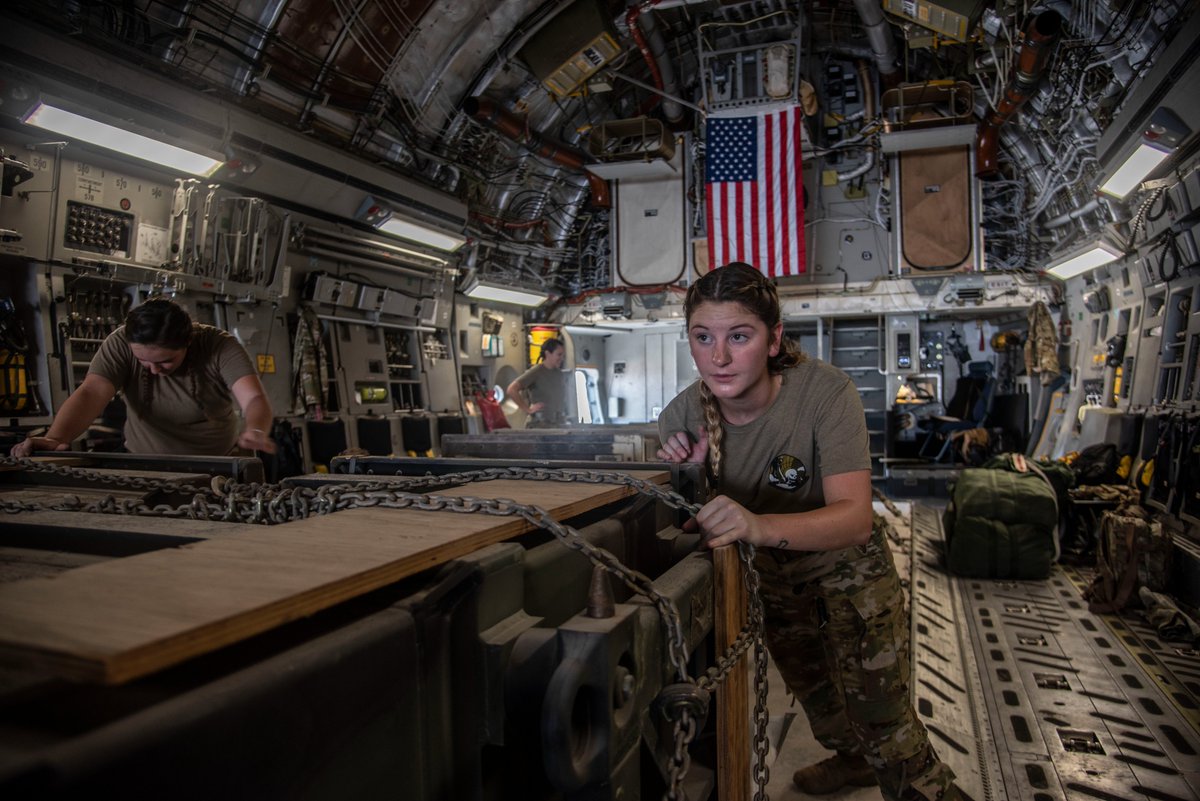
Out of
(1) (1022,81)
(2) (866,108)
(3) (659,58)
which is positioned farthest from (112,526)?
(2) (866,108)

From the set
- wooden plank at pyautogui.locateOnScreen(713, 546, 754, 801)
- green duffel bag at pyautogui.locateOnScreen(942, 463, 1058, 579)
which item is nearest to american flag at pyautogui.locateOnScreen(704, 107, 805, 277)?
green duffel bag at pyautogui.locateOnScreen(942, 463, 1058, 579)

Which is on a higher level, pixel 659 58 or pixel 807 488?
pixel 659 58

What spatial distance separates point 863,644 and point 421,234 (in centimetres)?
676

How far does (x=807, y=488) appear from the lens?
91.4 inches

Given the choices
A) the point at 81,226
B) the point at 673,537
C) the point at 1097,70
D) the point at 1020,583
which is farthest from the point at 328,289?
the point at 1097,70

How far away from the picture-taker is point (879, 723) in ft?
7.22

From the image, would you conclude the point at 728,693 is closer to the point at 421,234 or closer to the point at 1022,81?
the point at 421,234

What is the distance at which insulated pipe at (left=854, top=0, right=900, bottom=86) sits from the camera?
763 centimetres

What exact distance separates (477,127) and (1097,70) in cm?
606

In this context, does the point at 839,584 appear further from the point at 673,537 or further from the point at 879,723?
the point at 673,537

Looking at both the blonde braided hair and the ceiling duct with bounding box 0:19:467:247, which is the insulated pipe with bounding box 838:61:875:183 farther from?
the blonde braided hair

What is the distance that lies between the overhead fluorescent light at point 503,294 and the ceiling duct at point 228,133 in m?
1.02

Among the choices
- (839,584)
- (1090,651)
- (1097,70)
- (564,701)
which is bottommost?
(1090,651)

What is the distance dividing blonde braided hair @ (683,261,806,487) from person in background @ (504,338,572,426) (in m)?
5.08
